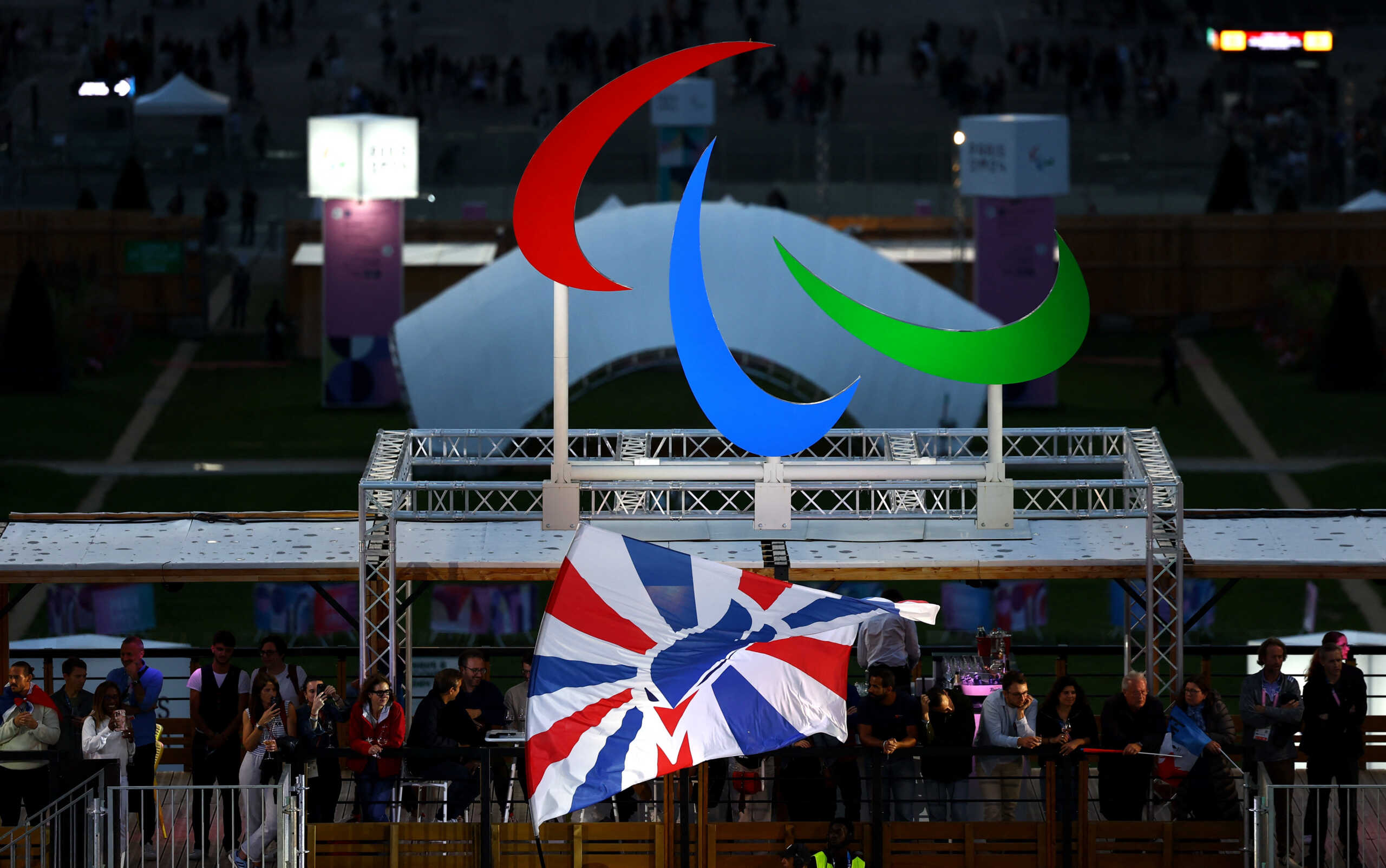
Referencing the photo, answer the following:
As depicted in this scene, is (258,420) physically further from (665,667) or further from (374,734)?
(665,667)

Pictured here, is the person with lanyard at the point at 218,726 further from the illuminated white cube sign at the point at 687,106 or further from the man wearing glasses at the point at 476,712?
the illuminated white cube sign at the point at 687,106

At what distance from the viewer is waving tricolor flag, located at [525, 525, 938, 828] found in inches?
556

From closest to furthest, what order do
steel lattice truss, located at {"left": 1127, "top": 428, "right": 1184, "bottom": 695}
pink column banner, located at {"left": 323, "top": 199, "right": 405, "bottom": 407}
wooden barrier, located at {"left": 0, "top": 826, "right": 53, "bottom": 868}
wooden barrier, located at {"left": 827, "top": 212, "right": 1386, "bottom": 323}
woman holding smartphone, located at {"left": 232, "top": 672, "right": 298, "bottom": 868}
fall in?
wooden barrier, located at {"left": 0, "top": 826, "right": 53, "bottom": 868} < woman holding smartphone, located at {"left": 232, "top": 672, "right": 298, "bottom": 868} < steel lattice truss, located at {"left": 1127, "top": 428, "right": 1184, "bottom": 695} < pink column banner, located at {"left": 323, "top": 199, "right": 405, "bottom": 407} < wooden barrier, located at {"left": 827, "top": 212, "right": 1386, "bottom": 323}

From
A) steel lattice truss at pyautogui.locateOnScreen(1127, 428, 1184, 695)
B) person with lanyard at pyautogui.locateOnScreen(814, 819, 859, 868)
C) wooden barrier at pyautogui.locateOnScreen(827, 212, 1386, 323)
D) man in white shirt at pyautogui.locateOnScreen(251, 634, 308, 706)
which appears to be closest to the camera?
person with lanyard at pyautogui.locateOnScreen(814, 819, 859, 868)

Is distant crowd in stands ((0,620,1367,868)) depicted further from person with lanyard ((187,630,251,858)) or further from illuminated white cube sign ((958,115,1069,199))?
illuminated white cube sign ((958,115,1069,199))

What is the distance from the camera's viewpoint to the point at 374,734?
15.5m

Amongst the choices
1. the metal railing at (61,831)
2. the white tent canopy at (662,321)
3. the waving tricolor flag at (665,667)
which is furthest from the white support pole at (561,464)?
the white tent canopy at (662,321)

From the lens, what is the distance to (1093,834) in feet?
50.4

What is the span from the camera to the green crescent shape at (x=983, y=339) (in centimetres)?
1831

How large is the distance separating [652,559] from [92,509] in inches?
730

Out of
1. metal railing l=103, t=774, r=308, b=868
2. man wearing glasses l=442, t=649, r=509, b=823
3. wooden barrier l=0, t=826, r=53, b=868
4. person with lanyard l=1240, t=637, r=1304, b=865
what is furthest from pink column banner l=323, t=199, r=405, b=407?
person with lanyard l=1240, t=637, r=1304, b=865

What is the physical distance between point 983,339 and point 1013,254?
22.7m

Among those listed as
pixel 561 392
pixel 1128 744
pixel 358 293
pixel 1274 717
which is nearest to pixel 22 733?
pixel 561 392

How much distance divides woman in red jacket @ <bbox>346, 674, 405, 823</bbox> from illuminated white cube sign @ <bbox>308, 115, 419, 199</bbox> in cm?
2533
